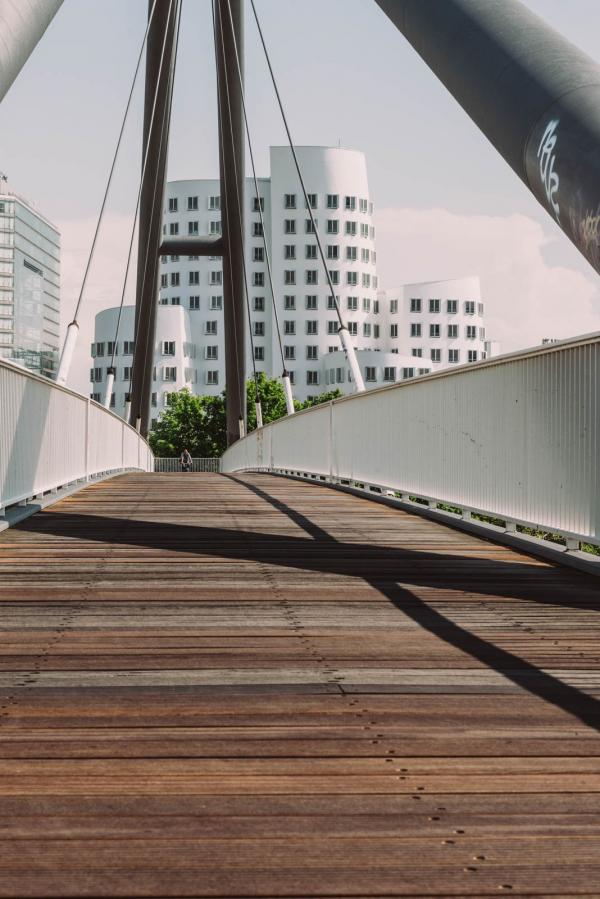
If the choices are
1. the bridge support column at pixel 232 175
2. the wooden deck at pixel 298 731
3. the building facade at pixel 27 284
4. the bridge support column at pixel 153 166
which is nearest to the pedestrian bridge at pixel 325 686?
the wooden deck at pixel 298 731

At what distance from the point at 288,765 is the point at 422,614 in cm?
250

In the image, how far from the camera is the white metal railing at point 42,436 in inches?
364

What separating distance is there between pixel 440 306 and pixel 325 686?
4367 inches

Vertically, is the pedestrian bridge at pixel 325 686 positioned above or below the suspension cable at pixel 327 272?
below

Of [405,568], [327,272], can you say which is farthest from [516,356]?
[327,272]

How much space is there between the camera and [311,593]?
6102 millimetres

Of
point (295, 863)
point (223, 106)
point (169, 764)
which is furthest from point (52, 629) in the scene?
point (223, 106)

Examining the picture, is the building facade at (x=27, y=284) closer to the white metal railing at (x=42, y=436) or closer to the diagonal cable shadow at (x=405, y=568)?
the white metal railing at (x=42, y=436)

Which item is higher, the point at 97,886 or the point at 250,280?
the point at 250,280

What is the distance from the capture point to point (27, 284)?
7028 inches

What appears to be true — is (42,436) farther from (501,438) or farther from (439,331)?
(439,331)

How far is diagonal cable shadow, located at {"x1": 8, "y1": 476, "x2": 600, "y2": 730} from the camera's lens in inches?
167

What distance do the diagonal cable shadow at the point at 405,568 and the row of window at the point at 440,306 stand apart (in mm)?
103401

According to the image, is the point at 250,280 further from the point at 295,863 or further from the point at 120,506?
the point at 295,863
